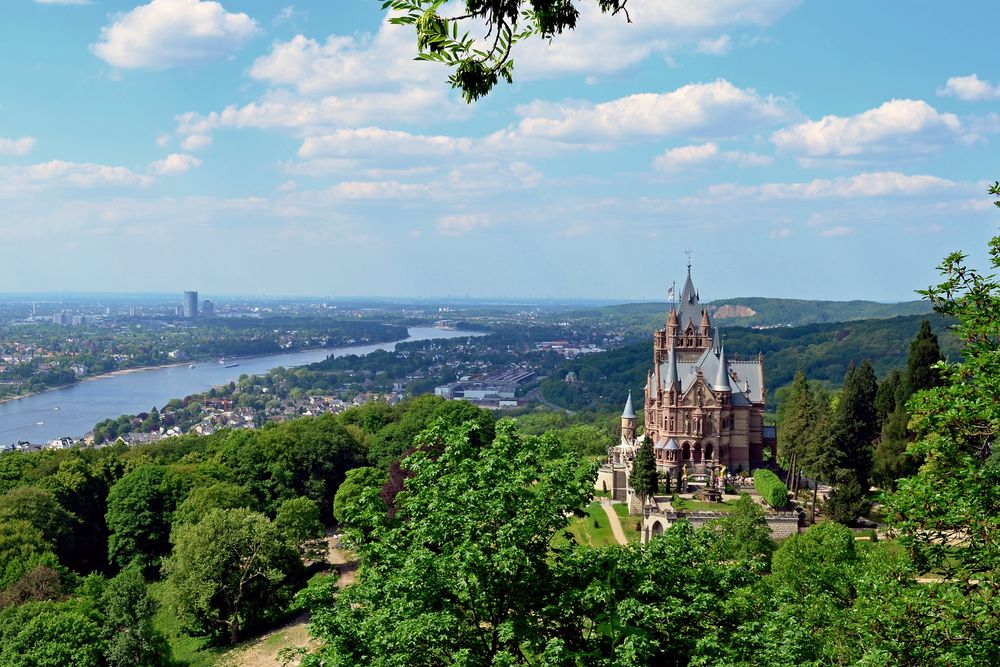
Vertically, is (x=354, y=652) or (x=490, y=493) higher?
(x=490, y=493)

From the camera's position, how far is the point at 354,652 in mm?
11656

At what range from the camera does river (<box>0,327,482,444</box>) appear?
96688mm

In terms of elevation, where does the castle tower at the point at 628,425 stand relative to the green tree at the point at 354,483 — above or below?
above

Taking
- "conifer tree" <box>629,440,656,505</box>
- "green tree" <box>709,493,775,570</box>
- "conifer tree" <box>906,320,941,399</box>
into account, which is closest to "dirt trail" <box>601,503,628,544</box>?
"conifer tree" <box>629,440,656,505</box>

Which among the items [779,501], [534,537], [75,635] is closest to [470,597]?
[534,537]

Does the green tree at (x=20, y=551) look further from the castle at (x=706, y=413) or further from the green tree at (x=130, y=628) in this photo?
the castle at (x=706, y=413)

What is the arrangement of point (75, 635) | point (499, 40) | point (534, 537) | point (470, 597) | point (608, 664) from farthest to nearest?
1. point (75, 635)
2. point (534, 537)
3. point (470, 597)
4. point (608, 664)
5. point (499, 40)

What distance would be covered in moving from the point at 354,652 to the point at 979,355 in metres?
9.41

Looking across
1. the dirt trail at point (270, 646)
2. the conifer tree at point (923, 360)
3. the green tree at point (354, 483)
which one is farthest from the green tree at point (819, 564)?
the green tree at point (354, 483)

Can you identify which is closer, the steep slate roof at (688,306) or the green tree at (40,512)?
the green tree at (40,512)

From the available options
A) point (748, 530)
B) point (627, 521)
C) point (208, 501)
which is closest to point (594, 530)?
point (627, 521)

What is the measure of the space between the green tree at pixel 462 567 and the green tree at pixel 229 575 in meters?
19.5

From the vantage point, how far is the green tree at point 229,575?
99.6ft

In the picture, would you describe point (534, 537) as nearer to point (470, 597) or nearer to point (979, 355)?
point (470, 597)
